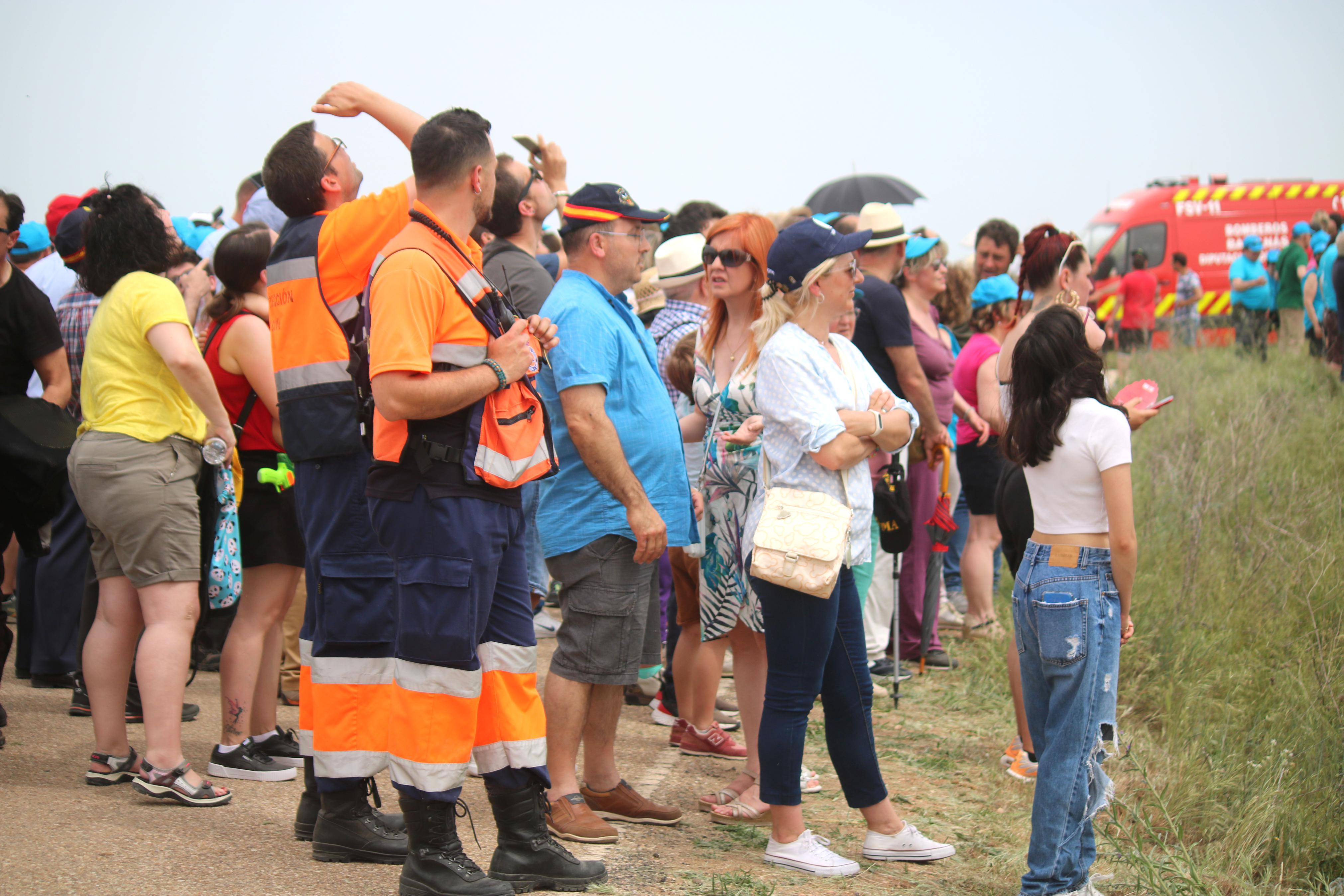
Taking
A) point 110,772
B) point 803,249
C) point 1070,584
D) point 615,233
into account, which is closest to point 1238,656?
point 1070,584

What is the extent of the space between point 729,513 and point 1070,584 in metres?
1.31

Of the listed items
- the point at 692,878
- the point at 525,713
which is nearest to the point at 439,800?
the point at 525,713

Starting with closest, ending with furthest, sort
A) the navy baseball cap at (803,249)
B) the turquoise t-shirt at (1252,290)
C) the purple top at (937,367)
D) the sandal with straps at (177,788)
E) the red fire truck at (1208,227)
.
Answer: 1. the navy baseball cap at (803,249)
2. the sandal with straps at (177,788)
3. the purple top at (937,367)
4. the turquoise t-shirt at (1252,290)
5. the red fire truck at (1208,227)

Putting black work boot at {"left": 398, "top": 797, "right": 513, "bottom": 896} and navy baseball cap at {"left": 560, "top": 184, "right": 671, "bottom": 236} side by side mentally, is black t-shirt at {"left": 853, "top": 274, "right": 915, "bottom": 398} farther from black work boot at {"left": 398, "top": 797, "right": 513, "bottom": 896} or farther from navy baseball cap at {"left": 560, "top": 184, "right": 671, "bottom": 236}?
black work boot at {"left": 398, "top": 797, "right": 513, "bottom": 896}

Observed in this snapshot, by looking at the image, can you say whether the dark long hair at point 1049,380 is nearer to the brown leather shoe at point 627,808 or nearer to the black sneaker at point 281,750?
the brown leather shoe at point 627,808

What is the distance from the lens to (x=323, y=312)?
136 inches

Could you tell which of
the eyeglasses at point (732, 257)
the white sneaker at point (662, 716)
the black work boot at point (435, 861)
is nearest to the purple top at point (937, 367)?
the eyeglasses at point (732, 257)

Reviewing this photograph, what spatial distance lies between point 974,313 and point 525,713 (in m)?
4.11

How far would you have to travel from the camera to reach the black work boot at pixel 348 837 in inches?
131

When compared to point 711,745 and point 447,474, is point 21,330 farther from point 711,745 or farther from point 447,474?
point 711,745

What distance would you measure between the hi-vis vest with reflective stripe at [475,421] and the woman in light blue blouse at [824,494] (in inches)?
33.6

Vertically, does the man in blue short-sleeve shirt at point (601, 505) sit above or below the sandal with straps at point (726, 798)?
above

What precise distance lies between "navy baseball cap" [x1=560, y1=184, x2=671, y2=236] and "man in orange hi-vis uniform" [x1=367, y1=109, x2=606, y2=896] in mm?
802

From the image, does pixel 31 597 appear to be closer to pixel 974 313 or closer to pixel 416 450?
pixel 416 450
